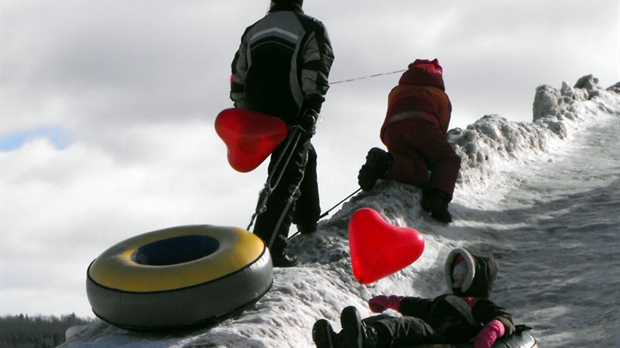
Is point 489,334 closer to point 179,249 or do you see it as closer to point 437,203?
point 179,249

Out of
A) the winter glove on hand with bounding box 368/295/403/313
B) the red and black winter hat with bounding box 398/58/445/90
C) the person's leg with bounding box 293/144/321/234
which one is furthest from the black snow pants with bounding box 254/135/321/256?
the red and black winter hat with bounding box 398/58/445/90

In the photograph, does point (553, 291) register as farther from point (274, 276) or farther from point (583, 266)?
point (274, 276)

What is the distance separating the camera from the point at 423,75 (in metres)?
8.97

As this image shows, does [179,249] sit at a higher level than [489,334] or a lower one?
higher

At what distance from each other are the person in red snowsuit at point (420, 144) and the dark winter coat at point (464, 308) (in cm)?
268

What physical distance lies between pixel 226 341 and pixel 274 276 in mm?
1192

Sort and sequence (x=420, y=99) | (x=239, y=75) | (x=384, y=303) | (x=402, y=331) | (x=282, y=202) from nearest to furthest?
(x=402, y=331) < (x=384, y=303) < (x=282, y=202) < (x=239, y=75) < (x=420, y=99)

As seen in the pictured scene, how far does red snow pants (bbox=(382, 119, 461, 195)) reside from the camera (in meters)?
8.48

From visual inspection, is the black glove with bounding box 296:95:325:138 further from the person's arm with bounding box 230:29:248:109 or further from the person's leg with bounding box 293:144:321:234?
the person's arm with bounding box 230:29:248:109

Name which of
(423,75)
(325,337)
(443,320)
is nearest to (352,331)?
(325,337)

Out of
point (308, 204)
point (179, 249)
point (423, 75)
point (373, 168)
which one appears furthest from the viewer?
point (423, 75)

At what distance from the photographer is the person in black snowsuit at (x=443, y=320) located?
5051 mm

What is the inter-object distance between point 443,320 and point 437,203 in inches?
116

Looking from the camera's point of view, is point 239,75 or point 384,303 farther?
point 239,75
